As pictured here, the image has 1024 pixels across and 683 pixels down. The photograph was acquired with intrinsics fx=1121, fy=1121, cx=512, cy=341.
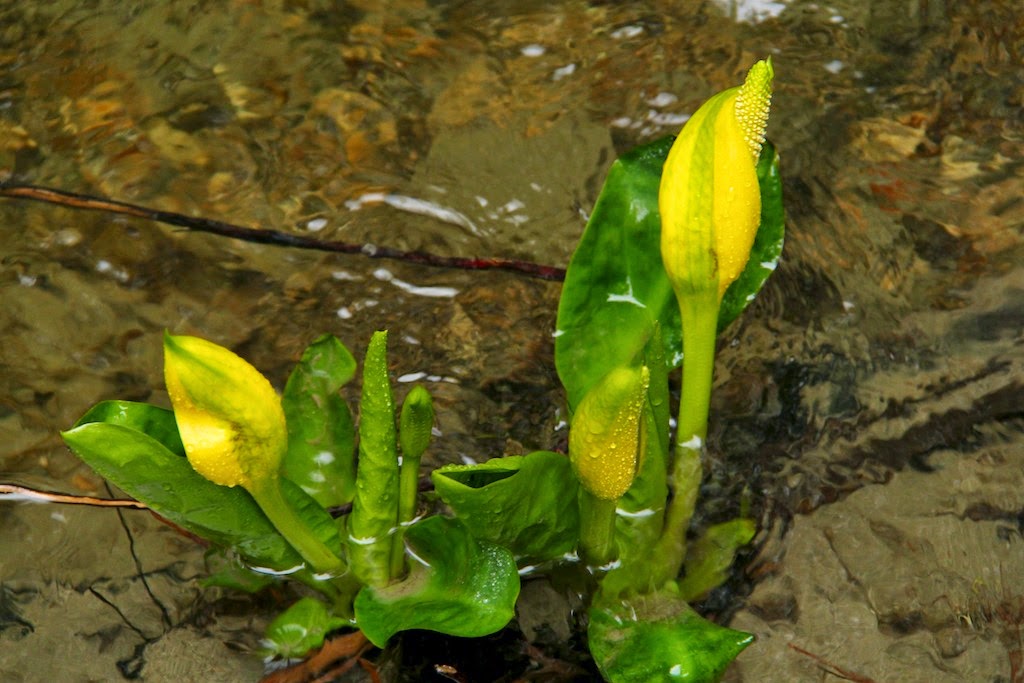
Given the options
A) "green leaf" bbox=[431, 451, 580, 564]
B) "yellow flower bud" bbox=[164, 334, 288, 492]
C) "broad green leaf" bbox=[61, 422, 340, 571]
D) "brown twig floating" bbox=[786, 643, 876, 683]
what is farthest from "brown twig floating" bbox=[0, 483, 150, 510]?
"brown twig floating" bbox=[786, 643, 876, 683]

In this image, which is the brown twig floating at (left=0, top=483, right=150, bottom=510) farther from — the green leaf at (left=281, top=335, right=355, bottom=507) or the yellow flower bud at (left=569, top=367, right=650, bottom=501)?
the yellow flower bud at (left=569, top=367, right=650, bottom=501)

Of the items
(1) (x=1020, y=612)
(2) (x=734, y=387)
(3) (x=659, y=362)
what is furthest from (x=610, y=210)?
(1) (x=1020, y=612)

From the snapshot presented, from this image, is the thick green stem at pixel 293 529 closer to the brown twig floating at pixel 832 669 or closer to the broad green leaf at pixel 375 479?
the broad green leaf at pixel 375 479

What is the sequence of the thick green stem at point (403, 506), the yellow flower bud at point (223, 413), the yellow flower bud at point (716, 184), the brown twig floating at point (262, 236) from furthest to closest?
1. the brown twig floating at point (262, 236)
2. the thick green stem at point (403, 506)
3. the yellow flower bud at point (716, 184)
4. the yellow flower bud at point (223, 413)

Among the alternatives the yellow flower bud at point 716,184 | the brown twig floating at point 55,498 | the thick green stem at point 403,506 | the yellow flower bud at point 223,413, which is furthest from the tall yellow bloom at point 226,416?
the yellow flower bud at point 716,184

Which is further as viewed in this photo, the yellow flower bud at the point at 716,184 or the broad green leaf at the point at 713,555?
the broad green leaf at the point at 713,555

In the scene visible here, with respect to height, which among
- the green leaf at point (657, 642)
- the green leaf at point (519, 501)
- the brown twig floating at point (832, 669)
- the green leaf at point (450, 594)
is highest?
the green leaf at point (519, 501)

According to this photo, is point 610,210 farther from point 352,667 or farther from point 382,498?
point 352,667
